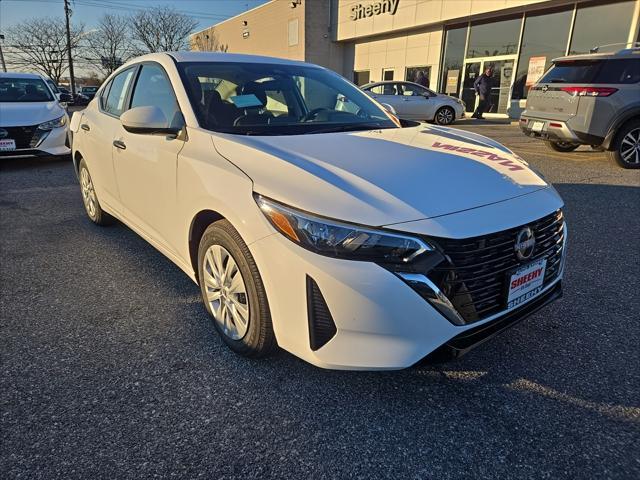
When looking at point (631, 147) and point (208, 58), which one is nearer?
point (208, 58)

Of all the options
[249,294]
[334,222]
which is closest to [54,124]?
[249,294]

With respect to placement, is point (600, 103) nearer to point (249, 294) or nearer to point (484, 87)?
point (249, 294)

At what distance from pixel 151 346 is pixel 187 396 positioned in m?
0.55

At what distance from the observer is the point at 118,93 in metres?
3.87

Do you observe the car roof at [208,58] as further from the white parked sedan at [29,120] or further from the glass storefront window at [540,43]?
the glass storefront window at [540,43]

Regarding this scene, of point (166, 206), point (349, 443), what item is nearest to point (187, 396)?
point (349, 443)

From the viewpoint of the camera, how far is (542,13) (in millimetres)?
15641

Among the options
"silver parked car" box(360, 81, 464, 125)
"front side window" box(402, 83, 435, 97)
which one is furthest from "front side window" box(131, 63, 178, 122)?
"front side window" box(402, 83, 435, 97)

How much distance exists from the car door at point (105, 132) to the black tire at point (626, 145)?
293 inches

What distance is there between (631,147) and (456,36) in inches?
538

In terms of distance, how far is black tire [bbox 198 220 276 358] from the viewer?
6.93 feet

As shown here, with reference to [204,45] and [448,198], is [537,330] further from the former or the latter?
[204,45]

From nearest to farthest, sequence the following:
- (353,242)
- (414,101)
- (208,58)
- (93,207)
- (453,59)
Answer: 1. (353,242)
2. (208,58)
3. (93,207)
4. (414,101)
5. (453,59)

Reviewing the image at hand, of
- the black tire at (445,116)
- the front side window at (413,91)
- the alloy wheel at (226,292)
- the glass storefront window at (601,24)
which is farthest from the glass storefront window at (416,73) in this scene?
the alloy wheel at (226,292)
